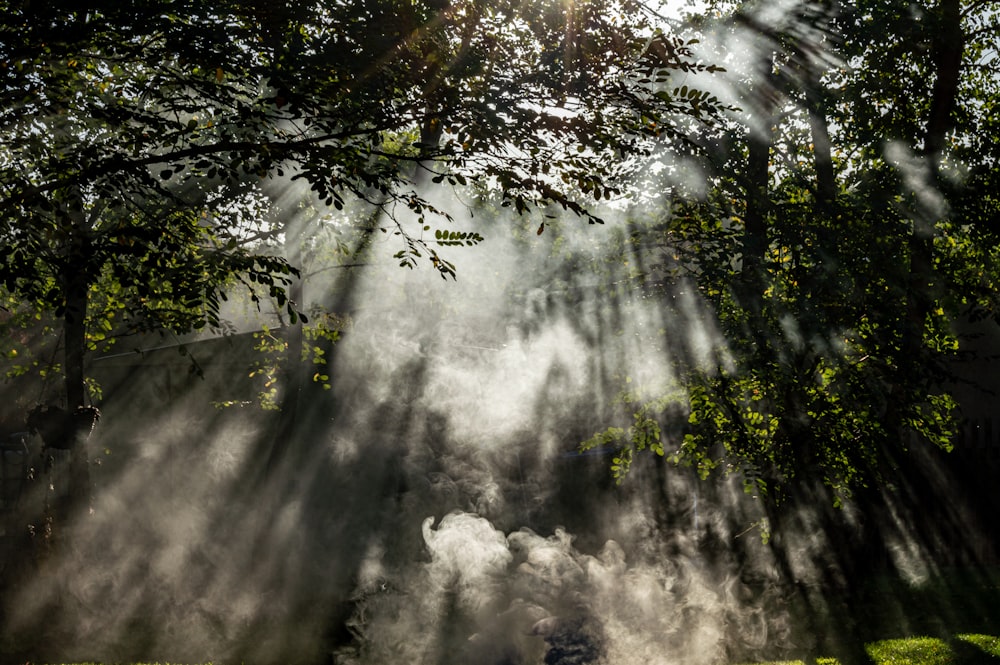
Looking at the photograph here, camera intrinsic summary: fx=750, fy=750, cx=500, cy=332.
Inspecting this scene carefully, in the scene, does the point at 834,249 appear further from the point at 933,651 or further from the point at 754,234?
the point at 933,651

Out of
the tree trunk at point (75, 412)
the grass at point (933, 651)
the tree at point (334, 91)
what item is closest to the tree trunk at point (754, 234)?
the tree at point (334, 91)

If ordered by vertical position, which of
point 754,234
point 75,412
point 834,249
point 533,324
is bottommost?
point 834,249

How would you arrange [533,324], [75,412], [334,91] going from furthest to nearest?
[533,324] → [75,412] → [334,91]

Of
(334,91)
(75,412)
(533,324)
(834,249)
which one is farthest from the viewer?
(533,324)

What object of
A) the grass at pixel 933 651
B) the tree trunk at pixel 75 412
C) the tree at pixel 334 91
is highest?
the tree trunk at pixel 75 412

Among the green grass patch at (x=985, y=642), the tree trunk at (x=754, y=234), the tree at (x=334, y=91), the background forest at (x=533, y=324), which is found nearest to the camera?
the tree at (x=334, y=91)

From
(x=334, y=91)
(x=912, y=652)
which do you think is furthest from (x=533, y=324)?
(x=334, y=91)

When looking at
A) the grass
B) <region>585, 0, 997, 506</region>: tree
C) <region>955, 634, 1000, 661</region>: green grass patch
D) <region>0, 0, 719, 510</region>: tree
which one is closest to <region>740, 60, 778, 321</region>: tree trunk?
<region>585, 0, 997, 506</region>: tree

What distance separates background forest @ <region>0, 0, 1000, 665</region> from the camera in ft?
17.7

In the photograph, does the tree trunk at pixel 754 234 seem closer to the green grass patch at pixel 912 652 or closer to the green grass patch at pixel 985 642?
the green grass patch at pixel 912 652

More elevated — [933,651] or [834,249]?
[834,249]

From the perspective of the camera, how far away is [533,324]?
15.7 metres

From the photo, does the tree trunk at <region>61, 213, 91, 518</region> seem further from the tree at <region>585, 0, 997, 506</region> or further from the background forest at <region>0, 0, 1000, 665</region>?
the tree at <region>585, 0, 997, 506</region>

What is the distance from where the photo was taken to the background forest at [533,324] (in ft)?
17.7
